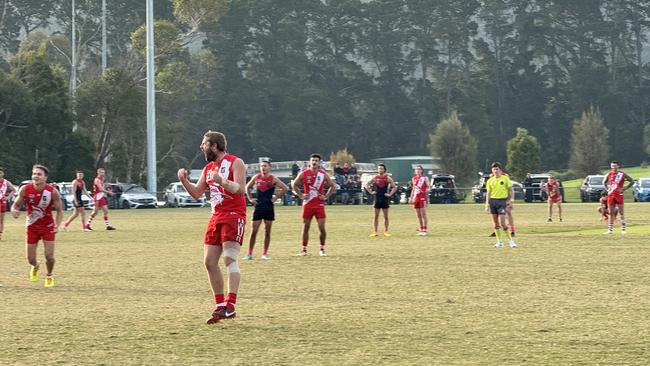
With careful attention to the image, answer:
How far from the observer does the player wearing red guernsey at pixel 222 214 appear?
44.2 ft

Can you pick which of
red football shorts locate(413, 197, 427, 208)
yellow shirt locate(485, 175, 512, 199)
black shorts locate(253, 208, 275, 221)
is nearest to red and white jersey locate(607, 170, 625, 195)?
red football shorts locate(413, 197, 427, 208)

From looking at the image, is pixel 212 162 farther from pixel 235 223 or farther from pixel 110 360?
pixel 110 360

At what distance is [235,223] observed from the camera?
13.6 m

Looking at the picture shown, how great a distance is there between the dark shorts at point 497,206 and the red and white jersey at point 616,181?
20.6 ft

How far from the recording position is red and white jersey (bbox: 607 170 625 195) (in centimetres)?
3438

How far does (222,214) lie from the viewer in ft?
44.9

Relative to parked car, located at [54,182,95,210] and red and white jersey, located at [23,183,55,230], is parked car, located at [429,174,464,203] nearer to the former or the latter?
parked car, located at [54,182,95,210]

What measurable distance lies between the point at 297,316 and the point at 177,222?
34.9 meters

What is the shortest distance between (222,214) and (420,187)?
23.6m

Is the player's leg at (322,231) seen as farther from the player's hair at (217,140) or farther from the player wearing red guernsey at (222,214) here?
the player's hair at (217,140)

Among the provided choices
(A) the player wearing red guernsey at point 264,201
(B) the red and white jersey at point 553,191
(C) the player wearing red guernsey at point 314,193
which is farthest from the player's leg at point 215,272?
(B) the red and white jersey at point 553,191

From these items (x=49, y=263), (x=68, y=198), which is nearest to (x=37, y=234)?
(x=49, y=263)

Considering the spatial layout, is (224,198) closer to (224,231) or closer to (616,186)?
(224,231)

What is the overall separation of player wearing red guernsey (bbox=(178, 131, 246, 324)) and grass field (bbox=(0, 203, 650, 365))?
15.0 inches
